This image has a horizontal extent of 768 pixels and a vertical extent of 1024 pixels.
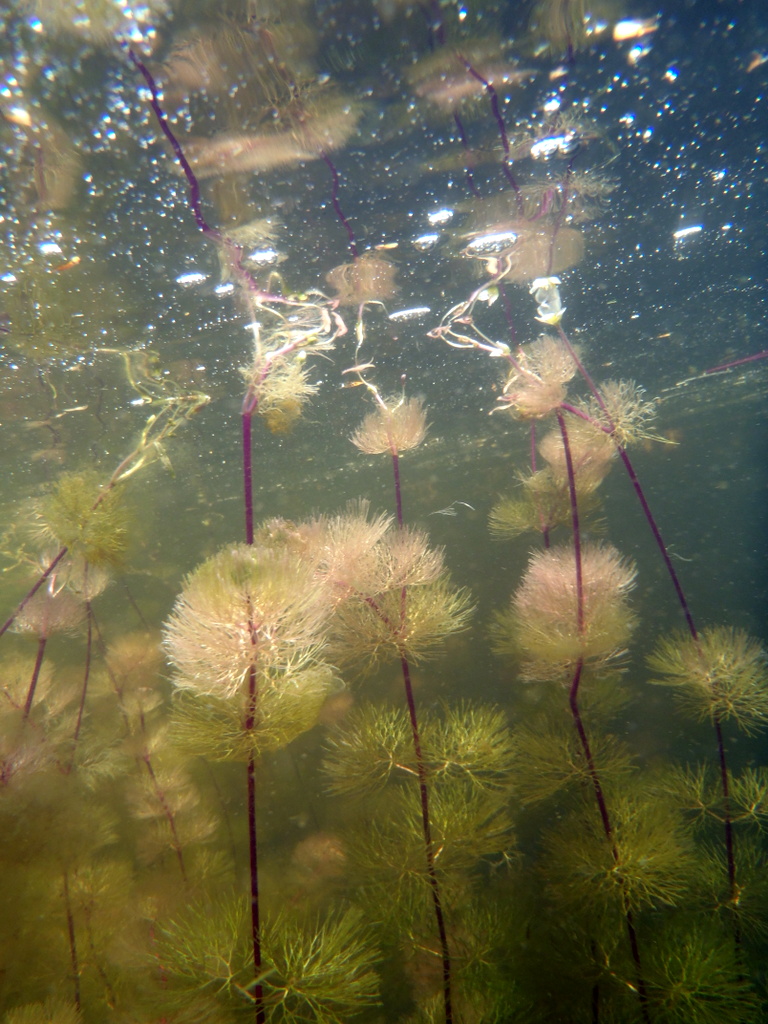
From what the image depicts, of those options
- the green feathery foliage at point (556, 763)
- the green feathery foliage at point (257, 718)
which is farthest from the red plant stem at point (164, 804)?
the green feathery foliage at point (556, 763)

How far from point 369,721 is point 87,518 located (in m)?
3.06

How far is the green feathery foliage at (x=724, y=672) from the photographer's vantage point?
13.7 feet

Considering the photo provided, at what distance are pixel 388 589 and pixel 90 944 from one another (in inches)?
186

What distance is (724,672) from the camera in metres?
4.23

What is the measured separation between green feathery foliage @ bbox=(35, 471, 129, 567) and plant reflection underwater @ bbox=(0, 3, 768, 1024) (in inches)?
1.1

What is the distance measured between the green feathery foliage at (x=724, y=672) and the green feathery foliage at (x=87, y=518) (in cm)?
500

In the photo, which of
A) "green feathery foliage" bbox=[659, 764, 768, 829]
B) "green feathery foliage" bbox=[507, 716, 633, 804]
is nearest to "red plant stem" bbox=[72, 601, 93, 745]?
"green feathery foliage" bbox=[507, 716, 633, 804]

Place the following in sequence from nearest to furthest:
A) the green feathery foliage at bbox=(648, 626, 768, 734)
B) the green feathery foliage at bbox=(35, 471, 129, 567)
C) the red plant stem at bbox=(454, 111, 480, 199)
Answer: the green feathery foliage at bbox=(35, 471, 129, 567) < the green feathery foliage at bbox=(648, 626, 768, 734) < the red plant stem at bbox=(454, 111, 480, 199)

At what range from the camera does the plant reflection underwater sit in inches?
111

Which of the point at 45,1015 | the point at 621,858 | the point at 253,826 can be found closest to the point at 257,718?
the point at 253,826

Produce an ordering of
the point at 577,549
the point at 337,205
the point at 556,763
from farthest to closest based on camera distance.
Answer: the point at 337,205
the point at 556,763
the point at 577,549

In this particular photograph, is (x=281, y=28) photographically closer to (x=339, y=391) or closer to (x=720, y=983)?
(x=339, y=391)

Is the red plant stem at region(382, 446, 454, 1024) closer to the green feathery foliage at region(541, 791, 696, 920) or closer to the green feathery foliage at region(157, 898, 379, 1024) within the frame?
the green feathery foliage at region(157, 898, 379, 1024)

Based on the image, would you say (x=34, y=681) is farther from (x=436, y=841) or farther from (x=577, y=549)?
(x=577, y=549)
